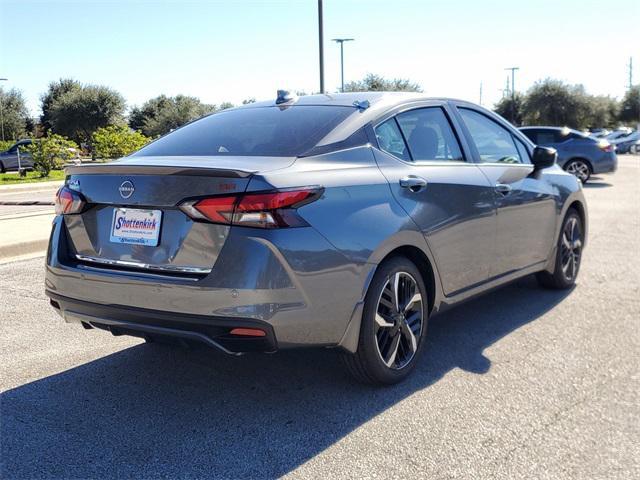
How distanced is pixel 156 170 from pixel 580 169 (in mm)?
17294

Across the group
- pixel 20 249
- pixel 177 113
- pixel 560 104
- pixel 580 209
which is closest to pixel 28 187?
pixel 20 249

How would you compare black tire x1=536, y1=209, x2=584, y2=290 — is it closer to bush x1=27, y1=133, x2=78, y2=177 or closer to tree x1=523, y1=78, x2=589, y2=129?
bush x1=27, y1=133, x2=78, y2=177

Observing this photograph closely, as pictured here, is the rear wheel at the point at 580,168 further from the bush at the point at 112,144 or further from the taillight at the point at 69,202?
the taillight at the point at 69,202

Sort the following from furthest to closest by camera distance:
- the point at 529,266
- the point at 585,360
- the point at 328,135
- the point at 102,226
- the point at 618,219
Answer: the point at 618,219 → the point at 529,266 → the point at 585,360 → the point at 328,135 → the point at 102,226

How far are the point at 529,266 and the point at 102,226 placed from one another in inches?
130

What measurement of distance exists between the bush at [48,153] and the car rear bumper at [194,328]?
72.8 ft

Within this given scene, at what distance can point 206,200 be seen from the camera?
3.17 meters

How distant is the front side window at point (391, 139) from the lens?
3.99 m

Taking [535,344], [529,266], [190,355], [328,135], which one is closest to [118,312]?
[190,355]

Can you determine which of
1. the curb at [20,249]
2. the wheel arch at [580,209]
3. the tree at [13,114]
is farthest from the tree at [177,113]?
the wheel arch at [580,209]

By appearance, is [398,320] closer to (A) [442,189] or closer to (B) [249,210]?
(A) [442,189]

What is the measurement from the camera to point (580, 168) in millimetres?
18641

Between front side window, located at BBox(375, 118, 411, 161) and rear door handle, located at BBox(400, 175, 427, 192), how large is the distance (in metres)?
0.17

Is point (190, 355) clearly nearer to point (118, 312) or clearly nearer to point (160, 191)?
point (118, 312)
